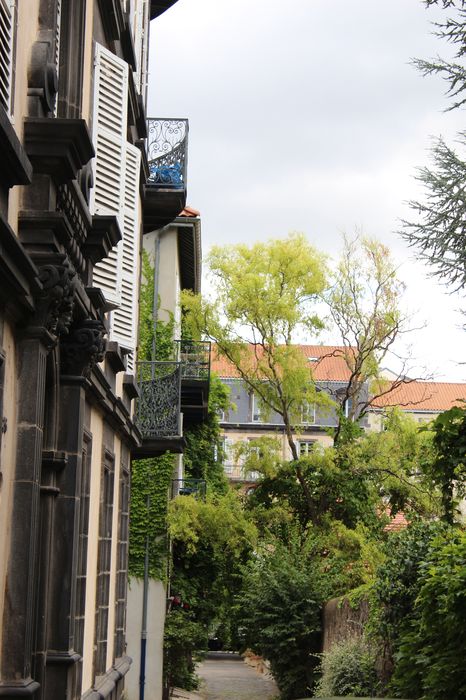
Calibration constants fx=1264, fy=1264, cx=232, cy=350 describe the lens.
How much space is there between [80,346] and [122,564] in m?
8.42

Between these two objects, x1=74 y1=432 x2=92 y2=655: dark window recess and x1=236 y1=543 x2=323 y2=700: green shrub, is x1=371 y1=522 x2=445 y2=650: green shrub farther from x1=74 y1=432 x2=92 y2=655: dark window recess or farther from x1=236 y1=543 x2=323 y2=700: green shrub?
x1=236 y1=543 x2=323 y2=700: green shrub

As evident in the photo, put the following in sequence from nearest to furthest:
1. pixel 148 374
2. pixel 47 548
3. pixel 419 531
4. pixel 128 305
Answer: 1. pixel 47 548
2. pixel 128 305
3. pixel 419 531
4. pixel 148 374

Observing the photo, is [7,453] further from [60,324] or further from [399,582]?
[399,582]

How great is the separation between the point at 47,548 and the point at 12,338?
208 cm

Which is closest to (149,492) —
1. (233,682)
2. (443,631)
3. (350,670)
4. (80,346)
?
(350,670)

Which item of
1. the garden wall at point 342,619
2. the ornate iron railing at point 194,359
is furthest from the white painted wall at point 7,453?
the ornate iron railing at point 194,359

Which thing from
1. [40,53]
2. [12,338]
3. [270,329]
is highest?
[270,329]

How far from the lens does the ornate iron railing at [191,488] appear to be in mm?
28906

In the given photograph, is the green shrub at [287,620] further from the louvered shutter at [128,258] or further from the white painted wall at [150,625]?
the louvered shutter at [128,258]

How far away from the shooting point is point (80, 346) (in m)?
9.91

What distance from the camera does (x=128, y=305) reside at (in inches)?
554

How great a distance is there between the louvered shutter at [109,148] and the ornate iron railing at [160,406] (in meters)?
9.93

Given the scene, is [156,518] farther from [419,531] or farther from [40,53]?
[40,53]

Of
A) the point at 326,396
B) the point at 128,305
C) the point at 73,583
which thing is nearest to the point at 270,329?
the point at 326,396
